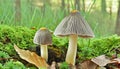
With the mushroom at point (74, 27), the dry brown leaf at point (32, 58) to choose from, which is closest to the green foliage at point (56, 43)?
the dry brown leaf at point (32, 58)

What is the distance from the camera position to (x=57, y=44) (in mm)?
2592

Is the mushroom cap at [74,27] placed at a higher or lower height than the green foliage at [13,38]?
higher

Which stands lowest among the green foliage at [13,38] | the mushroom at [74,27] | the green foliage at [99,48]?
the green foliage at [99,48]

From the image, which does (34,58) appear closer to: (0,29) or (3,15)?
(0,29)

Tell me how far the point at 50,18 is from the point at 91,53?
5.36 ft

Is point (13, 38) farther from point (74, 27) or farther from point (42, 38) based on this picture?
point (74, 27)

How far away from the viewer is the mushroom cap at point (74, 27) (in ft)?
6.80

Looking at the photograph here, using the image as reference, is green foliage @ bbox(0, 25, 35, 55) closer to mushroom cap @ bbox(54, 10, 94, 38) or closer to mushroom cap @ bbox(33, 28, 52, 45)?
mushroom cap @ bbox(33, 28, 52, 45)

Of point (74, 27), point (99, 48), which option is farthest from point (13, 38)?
point (99, 48)

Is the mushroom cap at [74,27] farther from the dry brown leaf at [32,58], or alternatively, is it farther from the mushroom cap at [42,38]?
the dry brown leaf at [32,58]

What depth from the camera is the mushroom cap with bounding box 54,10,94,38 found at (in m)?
2.07

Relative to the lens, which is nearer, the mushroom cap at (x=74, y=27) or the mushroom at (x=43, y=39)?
the mushroom cap at (x=74, y=27)

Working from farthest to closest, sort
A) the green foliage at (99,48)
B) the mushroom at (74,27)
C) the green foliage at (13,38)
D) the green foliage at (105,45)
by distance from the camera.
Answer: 1. the green foliage at (105,45)
2. the green foliage at (99,48)
3. the green foliage at (13,38)
4. the mushroom at (74,27)

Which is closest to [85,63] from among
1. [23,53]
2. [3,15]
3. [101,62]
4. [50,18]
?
[101,62]
